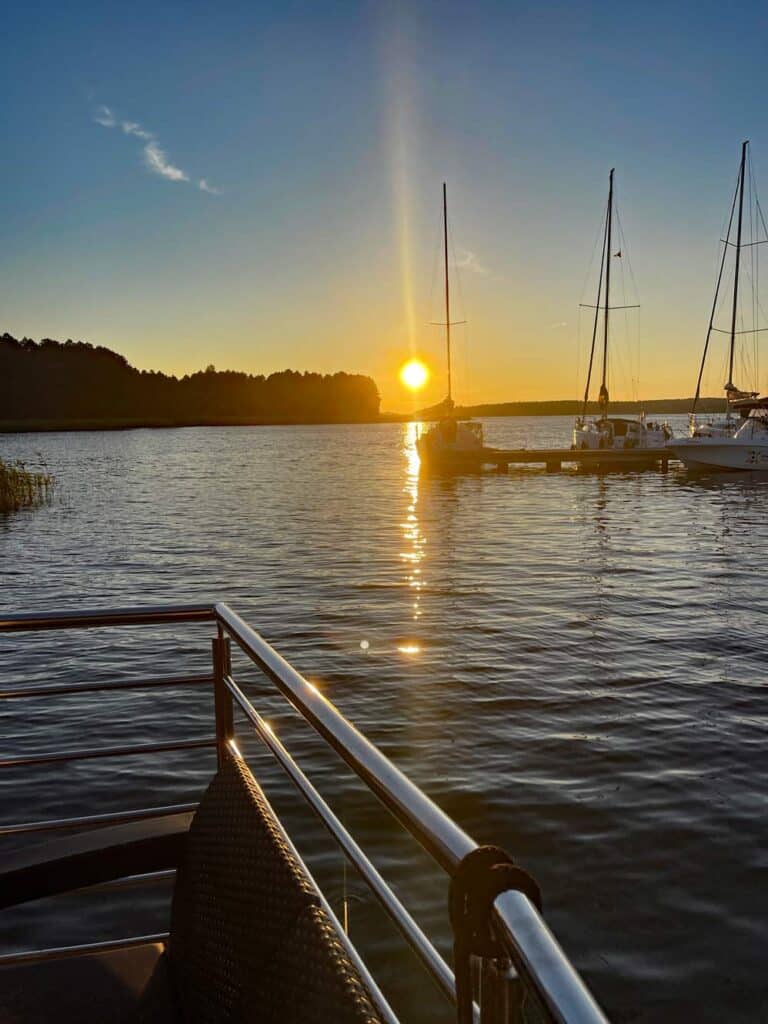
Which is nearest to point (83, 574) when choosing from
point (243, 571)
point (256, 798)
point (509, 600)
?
point (243, 571)

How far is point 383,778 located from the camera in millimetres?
1279

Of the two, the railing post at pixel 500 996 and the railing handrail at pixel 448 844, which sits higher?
the railing handrail at pixel 448 844

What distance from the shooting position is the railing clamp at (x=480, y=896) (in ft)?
3.00

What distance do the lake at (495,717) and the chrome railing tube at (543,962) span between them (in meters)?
4.16

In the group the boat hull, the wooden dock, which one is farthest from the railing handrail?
the wooden dock

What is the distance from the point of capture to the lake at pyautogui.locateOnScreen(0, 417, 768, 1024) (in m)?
5.11

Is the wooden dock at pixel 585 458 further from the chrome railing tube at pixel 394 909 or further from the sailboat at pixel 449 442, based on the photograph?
the chrome railing tube at pixel 394 909

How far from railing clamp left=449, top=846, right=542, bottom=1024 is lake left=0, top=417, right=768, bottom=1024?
410 centimetres

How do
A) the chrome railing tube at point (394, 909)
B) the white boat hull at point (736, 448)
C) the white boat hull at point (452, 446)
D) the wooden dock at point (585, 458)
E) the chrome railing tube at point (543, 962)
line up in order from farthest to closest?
the white boat hull at point (452, 446) → the wooden dock at point (585, 458) → the white boat hull at point (736, 448) → the chrome railing tube at point (394, 909) → the chrome railing tube at point (543, 962)

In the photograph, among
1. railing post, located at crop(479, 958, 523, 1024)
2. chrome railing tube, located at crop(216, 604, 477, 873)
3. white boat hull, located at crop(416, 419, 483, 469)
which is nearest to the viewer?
railing post, located at crop(479, 958, 523, 1024)

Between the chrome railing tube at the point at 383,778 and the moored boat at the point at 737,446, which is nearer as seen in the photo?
the chrome railing tube at the point at 383,778

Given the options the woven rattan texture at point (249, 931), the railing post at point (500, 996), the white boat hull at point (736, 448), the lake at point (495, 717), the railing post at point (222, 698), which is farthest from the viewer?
the white boat hull at point (736, 448)

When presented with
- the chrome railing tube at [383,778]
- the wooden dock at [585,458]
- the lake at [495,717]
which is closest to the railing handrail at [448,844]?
the chrome railing tube at [383,778]

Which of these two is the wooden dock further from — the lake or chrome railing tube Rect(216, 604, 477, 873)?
chrome railing tube Rect(216, 604, 477, 873)
